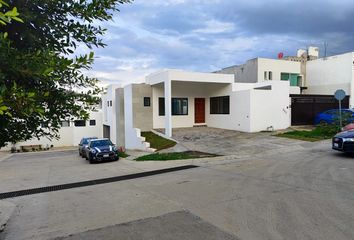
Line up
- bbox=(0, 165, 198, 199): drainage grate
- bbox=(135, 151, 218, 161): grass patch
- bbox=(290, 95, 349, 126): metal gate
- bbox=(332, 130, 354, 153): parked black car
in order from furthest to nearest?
bbox=(290, 95, 349, 126): metal gate < bbox=(135, 151, 218, 161): grass patch < bbox=(332, 130, 354, 153): parked black car < bbox=(0, 165, 198, 199): drainage grate

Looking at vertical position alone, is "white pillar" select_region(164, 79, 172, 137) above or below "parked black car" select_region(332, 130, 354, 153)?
above

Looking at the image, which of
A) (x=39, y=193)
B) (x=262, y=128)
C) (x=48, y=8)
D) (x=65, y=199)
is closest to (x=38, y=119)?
(x=48, y=8)

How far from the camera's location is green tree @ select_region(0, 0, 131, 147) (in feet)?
9.30

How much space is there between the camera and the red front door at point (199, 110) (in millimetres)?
25961

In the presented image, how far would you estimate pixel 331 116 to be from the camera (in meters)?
21.9

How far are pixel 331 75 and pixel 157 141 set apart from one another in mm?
20564

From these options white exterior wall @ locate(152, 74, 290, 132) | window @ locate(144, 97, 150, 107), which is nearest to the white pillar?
white exterior wall @ locate(152, 74, 290, 132)

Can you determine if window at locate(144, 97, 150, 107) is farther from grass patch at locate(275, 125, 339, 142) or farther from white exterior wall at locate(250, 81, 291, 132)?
grass patch at locate(275, 125, 339, 142)

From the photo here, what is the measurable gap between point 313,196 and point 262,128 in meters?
14.9

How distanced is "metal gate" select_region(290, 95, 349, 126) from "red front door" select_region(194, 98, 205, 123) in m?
7.67

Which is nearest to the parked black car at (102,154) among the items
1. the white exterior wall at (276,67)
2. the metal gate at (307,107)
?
the metal gate at (307,107)

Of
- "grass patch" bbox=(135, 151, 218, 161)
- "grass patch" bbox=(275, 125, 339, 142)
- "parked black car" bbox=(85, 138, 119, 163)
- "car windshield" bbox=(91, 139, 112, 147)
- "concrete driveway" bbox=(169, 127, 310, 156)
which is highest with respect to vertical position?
"grass patch" bbox=(275, 125, 339, 142)

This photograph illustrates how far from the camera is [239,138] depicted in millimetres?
18828

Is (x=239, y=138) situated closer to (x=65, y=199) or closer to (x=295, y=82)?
(x=65, y=199)
